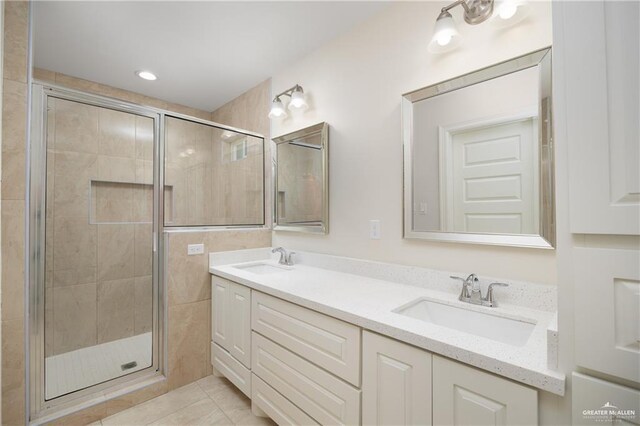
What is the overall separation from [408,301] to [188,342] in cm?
164

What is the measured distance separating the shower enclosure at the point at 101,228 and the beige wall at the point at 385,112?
1006 mm

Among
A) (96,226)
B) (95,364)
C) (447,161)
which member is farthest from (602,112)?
(95,364)

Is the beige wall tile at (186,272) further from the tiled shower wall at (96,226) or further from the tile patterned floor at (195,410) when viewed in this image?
the tile patterned floor at (195,410)

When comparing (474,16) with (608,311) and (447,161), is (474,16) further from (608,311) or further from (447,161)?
(608,311)

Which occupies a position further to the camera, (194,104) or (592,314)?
(194,104)

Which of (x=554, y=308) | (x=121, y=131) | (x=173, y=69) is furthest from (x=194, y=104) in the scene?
(x=554, y=308)

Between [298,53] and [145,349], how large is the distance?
2.49 meters

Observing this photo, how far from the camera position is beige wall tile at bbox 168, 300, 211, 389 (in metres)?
1.89

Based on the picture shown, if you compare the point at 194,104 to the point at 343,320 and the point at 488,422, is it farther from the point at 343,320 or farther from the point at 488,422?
the point at 488,422

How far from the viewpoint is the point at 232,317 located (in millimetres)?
1778

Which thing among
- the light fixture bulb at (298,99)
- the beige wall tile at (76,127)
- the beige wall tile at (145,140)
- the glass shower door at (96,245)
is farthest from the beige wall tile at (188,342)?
the light fixture bulb at (298,99)

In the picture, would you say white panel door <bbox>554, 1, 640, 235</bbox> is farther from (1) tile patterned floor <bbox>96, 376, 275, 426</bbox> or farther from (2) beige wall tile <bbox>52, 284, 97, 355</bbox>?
(2) beige wall tile <bbox>52, 284, 97, 355</bbox>

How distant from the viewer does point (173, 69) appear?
232cm

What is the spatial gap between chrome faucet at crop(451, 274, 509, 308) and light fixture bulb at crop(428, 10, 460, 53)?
3.66ft
